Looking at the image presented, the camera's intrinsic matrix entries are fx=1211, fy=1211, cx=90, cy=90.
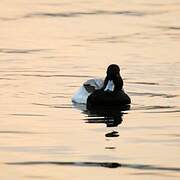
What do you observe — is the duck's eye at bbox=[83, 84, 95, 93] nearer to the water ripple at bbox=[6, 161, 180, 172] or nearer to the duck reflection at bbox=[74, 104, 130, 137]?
the duck reflection at bbox=[74, 104, 130, 137]

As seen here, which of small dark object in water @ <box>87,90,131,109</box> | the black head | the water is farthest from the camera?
the black head

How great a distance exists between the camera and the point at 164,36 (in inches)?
1710

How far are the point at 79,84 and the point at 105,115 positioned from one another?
5133 millimetres

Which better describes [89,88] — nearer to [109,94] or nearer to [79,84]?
[109,94]

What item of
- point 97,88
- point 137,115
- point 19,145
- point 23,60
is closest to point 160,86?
point 97,88

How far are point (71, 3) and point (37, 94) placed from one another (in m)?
30.2

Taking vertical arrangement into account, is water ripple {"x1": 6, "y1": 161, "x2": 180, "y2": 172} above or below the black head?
below

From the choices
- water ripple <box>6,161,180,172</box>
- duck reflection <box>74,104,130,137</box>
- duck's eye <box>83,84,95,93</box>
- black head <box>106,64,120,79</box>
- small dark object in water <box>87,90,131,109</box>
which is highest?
black head <box>106,64,120,79</box>

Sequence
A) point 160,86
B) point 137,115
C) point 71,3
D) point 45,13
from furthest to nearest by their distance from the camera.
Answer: point 71,3
point 45,13
point 160,86
point 137,115

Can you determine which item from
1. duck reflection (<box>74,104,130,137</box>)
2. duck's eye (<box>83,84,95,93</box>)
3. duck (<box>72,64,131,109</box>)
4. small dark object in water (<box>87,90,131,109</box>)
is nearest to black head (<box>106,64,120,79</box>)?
duck (<box>72,64,131,109</box>)

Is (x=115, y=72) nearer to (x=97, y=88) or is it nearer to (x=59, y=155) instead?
(x=97, y=88)

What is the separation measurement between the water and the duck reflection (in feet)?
0.13

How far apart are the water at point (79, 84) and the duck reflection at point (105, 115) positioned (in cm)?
4

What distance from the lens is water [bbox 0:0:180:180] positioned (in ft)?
64.2
